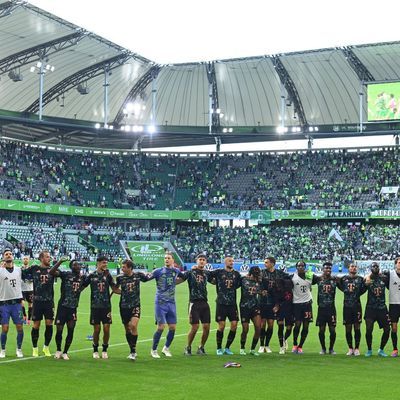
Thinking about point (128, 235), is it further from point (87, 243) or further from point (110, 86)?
point (110, 86)

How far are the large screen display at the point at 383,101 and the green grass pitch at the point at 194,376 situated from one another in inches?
1820

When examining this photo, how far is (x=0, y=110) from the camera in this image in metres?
63.8

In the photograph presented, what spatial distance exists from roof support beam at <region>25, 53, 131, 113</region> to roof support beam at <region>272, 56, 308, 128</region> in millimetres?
13187

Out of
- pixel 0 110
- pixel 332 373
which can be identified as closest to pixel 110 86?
pixel 0 110

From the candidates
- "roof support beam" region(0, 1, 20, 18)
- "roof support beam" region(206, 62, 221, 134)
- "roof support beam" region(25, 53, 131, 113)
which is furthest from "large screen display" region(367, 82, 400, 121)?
"roof support beam" region(0, 1, 20, 18)

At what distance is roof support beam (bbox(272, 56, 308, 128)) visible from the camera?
203 ft

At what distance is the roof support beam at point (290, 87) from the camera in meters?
61.7

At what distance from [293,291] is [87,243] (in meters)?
51.4

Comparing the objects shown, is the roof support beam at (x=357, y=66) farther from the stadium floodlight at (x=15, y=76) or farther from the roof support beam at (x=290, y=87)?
the stadium floodlight at (x=15, y=76)

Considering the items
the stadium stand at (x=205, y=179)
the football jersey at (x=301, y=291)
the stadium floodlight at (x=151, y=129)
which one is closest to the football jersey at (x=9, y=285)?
the football jersey at (x=301, y=291)

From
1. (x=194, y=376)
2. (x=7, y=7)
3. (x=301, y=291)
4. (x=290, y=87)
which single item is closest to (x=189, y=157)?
(x=290, y=87)

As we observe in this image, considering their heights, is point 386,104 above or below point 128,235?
above

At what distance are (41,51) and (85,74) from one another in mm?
6503

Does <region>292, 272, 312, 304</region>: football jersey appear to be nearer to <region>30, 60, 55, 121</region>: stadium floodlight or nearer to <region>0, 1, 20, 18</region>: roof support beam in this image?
<region>0, 1, 20, 18</region>: roof support beam
